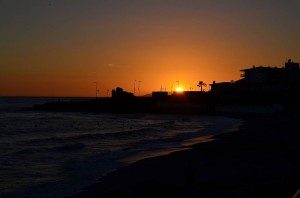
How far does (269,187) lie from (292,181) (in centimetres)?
152

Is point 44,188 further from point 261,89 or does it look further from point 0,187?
point 261,89

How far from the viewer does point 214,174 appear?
19484 mm

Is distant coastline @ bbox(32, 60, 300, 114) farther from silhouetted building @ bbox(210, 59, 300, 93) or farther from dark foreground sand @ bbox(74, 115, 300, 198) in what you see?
dark foreground sand @ bbox(74, 115, 300, 198)

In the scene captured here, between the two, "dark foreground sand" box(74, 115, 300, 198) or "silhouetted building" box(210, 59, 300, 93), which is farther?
"silhouetted building" box(210, 59, 300, 93)

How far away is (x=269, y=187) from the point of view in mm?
14656

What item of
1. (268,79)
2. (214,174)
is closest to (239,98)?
(268,79)

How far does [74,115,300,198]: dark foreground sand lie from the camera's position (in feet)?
47.1

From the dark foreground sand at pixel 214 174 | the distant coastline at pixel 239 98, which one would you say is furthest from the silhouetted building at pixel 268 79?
the dark foreground sand at pixel 214 174

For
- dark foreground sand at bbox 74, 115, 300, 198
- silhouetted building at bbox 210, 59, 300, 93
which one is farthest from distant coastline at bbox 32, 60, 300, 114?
dark foreground sand at bbox 74, 115, 300, 198

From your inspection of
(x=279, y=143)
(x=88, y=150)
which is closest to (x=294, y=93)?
(x=279, y=143)

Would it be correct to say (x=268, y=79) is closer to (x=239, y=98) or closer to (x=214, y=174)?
(x=239, y=98)

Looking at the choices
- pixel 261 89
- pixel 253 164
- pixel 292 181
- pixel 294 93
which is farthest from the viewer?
pixel 261 89

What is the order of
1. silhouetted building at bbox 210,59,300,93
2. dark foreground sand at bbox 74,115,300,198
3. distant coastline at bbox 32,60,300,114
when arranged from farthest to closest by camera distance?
silhouetted building at bbox 210,59,300,93
distant coastline at bbox 32,60,300,114
dark foreground sand at bbox 74,115,300,198

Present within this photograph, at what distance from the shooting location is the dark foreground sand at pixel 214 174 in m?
14.3
